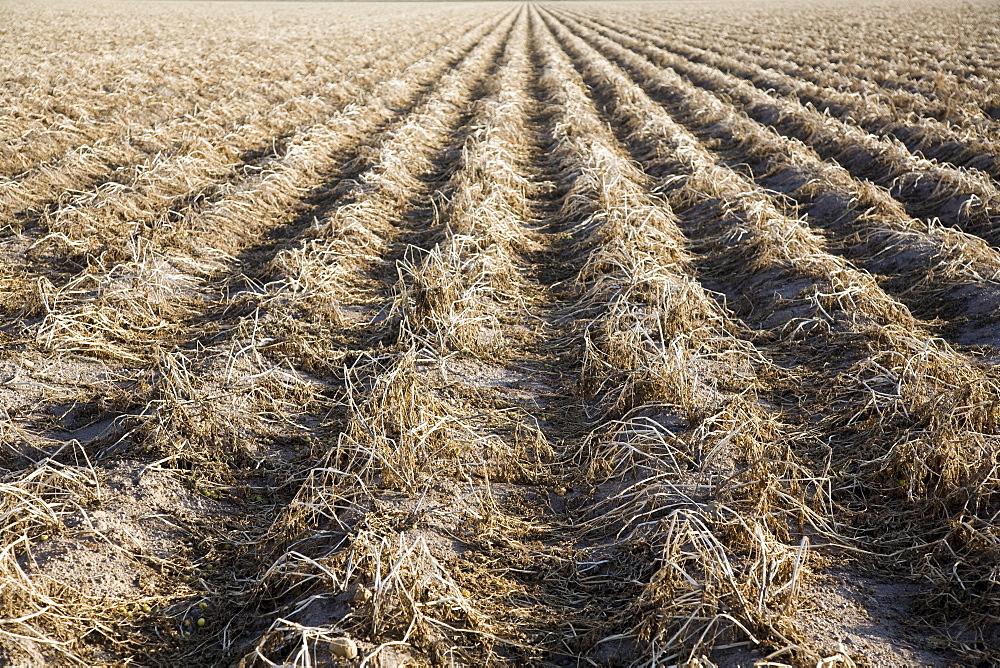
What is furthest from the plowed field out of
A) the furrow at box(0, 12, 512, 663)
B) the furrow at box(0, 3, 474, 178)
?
the furrow at box(0, 3, 474, 178)

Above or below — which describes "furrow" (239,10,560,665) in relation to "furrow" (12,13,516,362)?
above

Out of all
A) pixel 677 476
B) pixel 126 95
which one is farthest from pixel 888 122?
pixel 126 95

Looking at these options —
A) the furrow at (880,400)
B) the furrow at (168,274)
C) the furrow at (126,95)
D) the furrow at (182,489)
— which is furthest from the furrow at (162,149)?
the furrow at (880,400)

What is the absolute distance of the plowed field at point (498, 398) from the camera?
298cm

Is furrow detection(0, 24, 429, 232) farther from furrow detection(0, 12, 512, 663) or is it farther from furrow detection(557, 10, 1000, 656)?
furrow detection(557, 10, 1000, 656)

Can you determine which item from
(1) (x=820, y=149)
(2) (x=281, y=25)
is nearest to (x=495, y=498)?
(1) (x=820, y=149)

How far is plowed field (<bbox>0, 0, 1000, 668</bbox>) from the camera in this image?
2980mm

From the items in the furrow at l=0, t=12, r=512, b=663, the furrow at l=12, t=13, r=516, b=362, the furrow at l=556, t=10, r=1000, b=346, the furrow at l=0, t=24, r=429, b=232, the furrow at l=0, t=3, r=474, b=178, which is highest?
the furrow at l=556, t=10, r=1000, b=346

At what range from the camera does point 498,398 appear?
4684 millimetres

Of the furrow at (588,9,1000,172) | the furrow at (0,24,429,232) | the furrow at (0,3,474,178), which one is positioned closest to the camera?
the furrow at (0,24,429,232)

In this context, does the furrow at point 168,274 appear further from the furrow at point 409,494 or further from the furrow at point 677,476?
the furrow at point 677,476

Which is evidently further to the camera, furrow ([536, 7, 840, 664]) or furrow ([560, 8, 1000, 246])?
furrow ([560, 8, 1000, 246])

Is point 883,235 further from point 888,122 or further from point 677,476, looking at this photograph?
point 888,122

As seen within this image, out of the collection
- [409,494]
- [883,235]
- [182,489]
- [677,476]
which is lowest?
[182,489]
